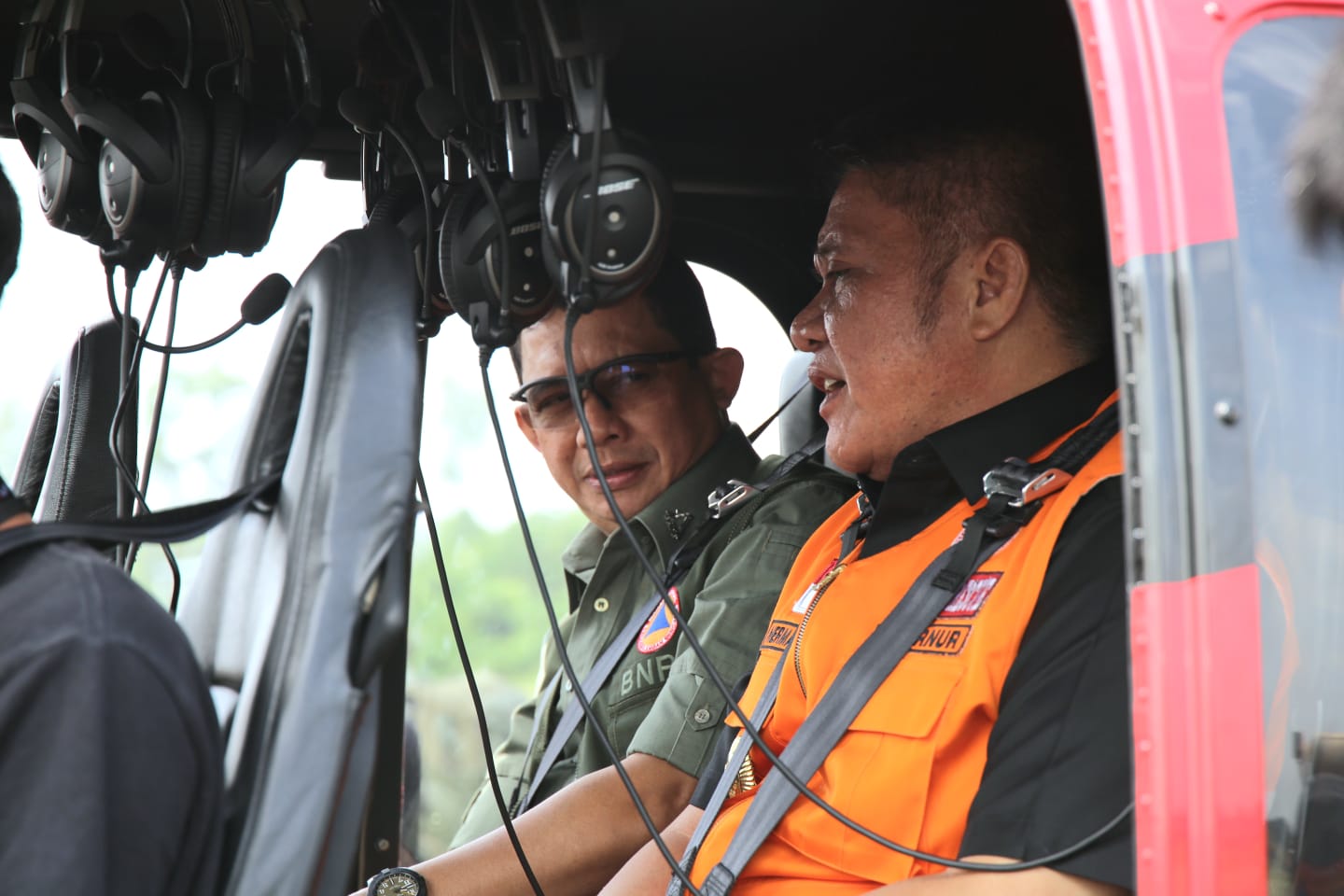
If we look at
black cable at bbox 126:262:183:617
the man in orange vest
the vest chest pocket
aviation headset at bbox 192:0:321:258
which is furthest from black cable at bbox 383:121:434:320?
the vest chest pocket

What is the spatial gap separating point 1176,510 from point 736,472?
1.61 m

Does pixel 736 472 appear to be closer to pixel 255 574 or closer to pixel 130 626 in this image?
pixel 255 574

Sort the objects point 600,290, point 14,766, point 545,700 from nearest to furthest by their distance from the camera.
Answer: point 14,766
point 600,290
point 545,700

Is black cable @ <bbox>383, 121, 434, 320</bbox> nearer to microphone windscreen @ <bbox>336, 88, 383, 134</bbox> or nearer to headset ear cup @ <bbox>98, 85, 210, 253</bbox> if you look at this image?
microphone windscreen @ <bbox>336, 88, 383, 134</bbox>

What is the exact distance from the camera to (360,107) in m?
1.97

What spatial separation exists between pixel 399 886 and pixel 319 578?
3.49ft

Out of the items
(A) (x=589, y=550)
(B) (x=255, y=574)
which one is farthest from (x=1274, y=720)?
(A) (x=589, y=550)

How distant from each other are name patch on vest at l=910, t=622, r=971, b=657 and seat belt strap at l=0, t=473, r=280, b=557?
803 millimetres

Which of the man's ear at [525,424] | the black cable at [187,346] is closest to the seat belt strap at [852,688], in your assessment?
the black cable at [187,346]

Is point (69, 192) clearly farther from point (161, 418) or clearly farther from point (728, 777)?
point (728, 777)

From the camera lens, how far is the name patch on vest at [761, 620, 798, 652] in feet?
7.00

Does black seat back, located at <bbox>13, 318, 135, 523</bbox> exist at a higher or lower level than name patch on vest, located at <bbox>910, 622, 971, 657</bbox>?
higher

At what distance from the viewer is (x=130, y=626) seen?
3.95 ft

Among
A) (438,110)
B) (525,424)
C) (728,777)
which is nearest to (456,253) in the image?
(438,110)
